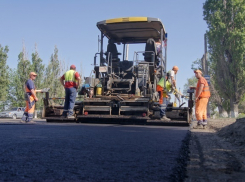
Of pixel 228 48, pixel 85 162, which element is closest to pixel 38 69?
pixel 228 48

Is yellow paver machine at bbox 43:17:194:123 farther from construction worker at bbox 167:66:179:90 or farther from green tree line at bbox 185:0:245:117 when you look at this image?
green tree line at bbox 185:0:245:117

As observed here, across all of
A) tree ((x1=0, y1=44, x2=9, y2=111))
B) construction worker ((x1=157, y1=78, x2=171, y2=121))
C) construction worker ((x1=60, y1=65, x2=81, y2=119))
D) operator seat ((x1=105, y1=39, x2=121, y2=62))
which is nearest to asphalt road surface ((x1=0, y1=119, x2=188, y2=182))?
construction worker ((x1=60, y1=65, x2=81, y2=119))

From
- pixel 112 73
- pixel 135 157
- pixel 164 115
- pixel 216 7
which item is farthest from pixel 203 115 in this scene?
pixel 216 7

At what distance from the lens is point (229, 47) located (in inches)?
1072

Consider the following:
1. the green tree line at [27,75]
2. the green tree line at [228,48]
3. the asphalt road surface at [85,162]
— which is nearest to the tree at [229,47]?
the green tree line at [228,48]

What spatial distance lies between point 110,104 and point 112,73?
4.01 feet

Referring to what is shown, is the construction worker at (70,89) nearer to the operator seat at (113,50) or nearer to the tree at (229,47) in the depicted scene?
the operator seat at (113,50)

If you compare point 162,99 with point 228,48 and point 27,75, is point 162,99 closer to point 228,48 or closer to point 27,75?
point 228,48

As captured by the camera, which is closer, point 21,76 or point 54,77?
point 21,76

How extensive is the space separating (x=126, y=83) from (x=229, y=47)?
20.4 metres

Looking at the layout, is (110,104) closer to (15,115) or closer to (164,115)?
(164,115)

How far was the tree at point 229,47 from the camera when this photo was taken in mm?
26812

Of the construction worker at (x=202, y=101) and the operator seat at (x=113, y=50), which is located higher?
the operator seat at (x=113, y=50)

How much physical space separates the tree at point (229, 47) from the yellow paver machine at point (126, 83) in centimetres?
1846
